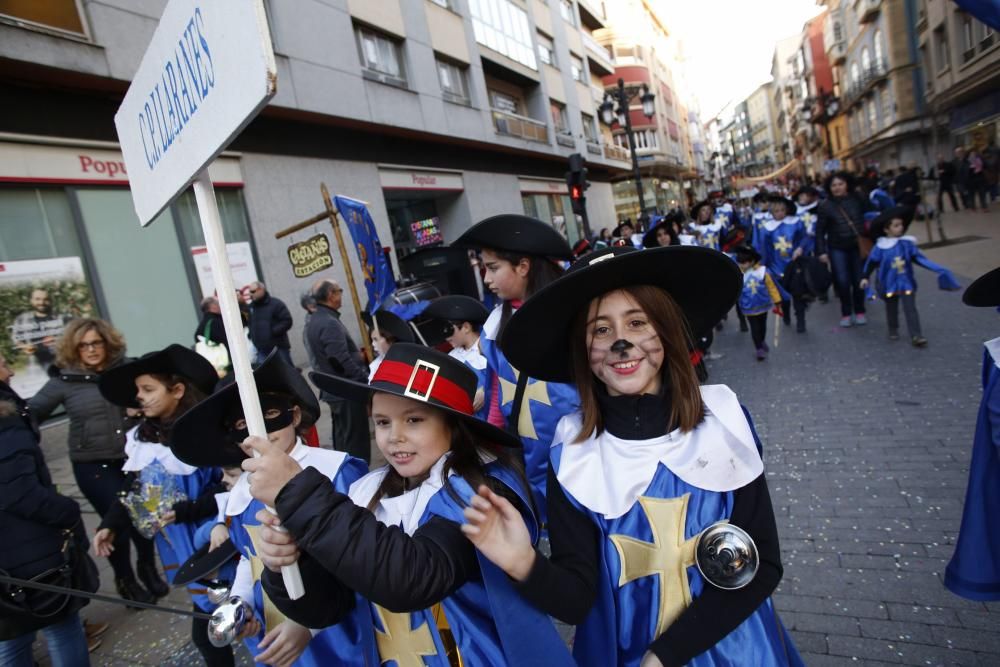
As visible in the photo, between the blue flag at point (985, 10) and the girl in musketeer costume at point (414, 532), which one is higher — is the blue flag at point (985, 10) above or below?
above

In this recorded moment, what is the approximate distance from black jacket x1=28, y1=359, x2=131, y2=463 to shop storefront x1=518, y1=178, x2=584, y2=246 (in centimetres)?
1773

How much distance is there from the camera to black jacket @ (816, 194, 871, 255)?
7438 millimetres

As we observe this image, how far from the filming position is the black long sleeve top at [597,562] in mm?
1318

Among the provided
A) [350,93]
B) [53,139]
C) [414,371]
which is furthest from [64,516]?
[350,93]

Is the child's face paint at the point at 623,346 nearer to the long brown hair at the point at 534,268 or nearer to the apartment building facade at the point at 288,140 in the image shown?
the long brown hair at the point at 534,268

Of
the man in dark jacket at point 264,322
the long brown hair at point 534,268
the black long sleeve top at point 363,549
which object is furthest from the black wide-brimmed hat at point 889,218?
the black long sleeve top at point 363,549

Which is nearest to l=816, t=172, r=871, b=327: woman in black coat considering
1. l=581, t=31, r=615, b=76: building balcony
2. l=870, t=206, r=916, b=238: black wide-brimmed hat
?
l=870, t=206, r=916, b=238: black wide-brimmed hat

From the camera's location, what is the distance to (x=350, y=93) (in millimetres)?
12320

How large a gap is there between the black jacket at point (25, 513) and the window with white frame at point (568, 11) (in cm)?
2766

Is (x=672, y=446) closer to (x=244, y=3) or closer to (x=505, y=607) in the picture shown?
(x=505, y=607)

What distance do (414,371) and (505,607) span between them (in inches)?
25.7

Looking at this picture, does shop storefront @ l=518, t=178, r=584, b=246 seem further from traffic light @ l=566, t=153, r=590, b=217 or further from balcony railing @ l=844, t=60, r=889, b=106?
balcony railing @ l=844, t=60, r=889, b=106

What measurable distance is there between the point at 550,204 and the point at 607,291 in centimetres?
2320

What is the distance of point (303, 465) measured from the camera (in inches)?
81.2
